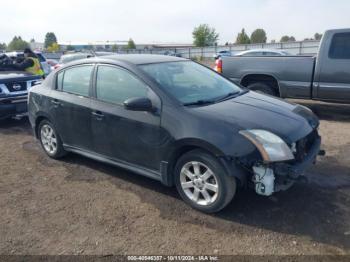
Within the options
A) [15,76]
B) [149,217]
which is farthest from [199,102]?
[15,76]

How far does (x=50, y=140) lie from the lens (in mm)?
5504

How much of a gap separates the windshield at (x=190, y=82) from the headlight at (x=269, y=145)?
835mm

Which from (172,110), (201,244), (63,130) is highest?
(172,110)

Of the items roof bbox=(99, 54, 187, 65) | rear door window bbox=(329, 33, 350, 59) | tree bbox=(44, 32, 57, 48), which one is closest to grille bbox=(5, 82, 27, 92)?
Answer: roof bbox=(99, 54, 187, 65)

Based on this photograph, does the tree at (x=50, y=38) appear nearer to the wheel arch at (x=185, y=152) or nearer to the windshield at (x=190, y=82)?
the windshield at (x=190, y=82)

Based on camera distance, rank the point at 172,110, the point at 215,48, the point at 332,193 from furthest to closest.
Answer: the point at 215,48 → the point at 332,193 → the point at 172,110

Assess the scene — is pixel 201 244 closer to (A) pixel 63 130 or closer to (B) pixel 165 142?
(B) pixel 165 142

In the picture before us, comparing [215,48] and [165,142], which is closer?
[165,142]

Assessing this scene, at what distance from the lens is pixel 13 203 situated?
13.7 feet

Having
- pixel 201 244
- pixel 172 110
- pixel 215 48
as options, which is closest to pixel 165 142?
pixel 172 110

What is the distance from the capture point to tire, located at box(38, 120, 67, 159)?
5.34 metres

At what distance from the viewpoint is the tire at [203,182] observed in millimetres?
3535

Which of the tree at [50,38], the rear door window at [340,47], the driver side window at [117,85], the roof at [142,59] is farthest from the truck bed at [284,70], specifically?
the tree at [50,38]

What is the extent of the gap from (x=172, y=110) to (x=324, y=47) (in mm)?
5206
